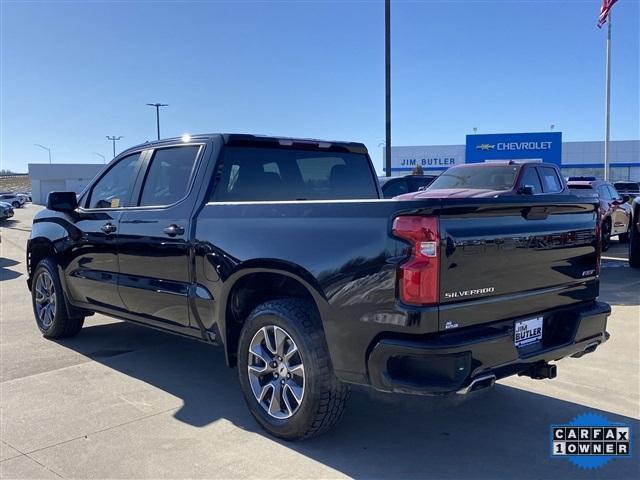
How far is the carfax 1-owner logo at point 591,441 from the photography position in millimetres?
3613

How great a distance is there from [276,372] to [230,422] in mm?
612

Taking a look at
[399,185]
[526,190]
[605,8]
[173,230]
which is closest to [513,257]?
[173,230]

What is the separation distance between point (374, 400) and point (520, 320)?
1514mm

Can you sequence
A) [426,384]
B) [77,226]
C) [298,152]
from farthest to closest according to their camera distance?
1. [77,226]
2. [298,152]
3. [426,384]

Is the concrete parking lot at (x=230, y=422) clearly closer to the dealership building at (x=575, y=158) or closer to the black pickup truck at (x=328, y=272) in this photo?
the black pickup truck at (x=328, y=272)

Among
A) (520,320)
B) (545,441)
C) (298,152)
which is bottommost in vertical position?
(545,441)

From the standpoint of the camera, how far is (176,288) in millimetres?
4512

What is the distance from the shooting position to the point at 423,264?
9.90 ft

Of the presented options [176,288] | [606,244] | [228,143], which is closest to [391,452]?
[176,288]

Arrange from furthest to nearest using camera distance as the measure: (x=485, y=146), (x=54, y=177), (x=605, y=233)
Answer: (x=54, y=177), (x=485, y=146), (x=605, y=233)

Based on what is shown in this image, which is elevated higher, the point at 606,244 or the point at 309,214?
the point at 309,214

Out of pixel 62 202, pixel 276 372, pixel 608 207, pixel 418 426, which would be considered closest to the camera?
pixel 276 372

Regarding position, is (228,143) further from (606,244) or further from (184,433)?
(606,244)

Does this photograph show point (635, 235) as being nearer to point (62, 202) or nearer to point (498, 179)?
point (498, 179)
